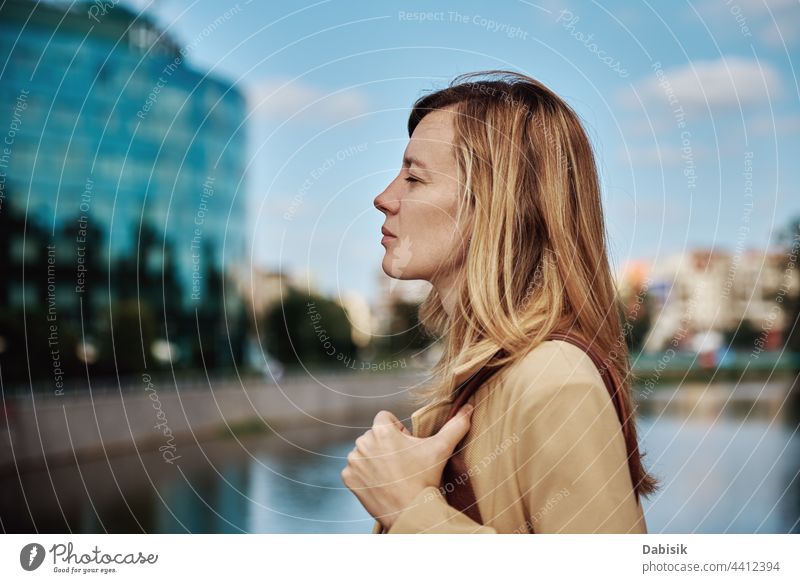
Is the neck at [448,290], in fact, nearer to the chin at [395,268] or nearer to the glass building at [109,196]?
the chin at [395,268]

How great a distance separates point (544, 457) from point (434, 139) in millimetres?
589

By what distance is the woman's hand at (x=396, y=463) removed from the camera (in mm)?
1427

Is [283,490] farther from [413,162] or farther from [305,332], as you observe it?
[305,332]

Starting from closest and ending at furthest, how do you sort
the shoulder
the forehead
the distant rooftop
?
1. the shoulder
2. the forehead
3. the distant rooftop

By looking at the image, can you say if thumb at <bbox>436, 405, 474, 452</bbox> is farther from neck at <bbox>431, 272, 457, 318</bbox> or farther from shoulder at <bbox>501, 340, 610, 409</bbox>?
neck at <bbox>431, 272, 457, 318</bbox>

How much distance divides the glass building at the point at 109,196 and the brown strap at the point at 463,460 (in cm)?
891

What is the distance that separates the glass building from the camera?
11477 mm

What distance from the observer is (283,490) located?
932cm

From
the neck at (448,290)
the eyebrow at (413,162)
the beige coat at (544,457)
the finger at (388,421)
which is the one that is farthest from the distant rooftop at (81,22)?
the beige coat at (544,457)

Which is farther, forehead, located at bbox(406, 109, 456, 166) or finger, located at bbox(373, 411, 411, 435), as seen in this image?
forehead, located at bbox(406, 109, 456, 166)

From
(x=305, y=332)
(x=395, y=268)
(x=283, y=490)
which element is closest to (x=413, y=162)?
(x=395, y=268)

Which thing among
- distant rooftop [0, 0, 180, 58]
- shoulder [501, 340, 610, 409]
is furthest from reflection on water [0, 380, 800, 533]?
shoulder [501, 340, 610, 409]
